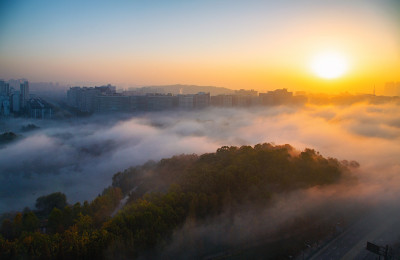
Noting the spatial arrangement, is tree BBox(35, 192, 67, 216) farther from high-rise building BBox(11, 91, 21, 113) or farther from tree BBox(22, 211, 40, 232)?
high-rise building BBox(11, 91, 21, 113)

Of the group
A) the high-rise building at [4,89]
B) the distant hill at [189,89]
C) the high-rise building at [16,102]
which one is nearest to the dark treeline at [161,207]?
the high-rise building at [4,89]

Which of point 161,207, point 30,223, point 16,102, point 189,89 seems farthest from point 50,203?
point 189,89

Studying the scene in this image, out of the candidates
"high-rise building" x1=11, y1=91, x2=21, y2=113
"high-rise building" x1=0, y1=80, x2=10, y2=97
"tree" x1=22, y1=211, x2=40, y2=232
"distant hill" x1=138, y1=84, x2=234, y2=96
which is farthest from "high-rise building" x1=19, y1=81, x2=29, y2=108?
"distant hill" x1=138, y1=84, x2=234, y2=96

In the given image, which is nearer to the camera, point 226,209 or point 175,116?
point 226,209

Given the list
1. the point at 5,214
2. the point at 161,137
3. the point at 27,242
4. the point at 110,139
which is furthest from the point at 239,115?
the point at 27,242

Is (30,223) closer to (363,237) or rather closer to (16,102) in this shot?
(363,237)

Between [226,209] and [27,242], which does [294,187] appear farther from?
[27,242]

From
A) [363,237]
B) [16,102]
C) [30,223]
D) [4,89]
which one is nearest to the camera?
[30,223]
